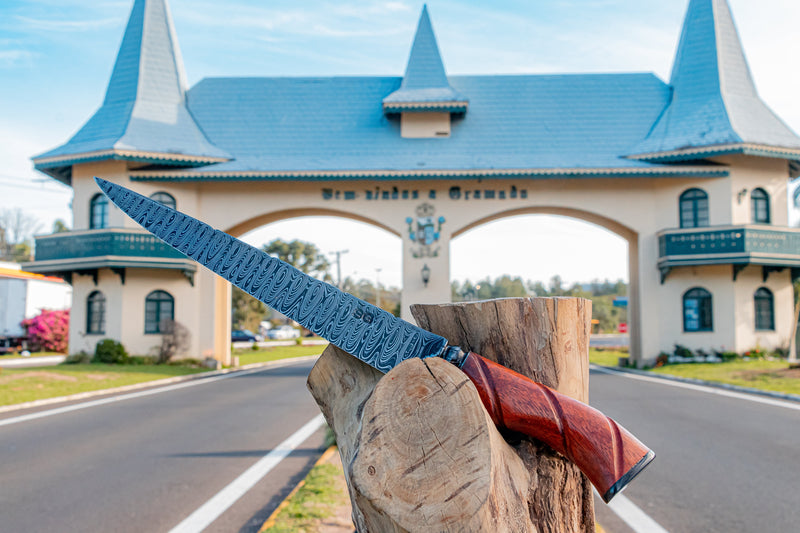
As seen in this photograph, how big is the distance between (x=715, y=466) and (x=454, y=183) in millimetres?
16099

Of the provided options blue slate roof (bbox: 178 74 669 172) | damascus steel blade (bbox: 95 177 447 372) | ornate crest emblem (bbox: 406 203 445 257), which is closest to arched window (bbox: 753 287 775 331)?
blue slate roof (bbox: 178 74 669 172)

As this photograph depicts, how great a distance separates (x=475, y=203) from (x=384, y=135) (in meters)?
4.54

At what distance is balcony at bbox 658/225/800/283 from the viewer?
794 inches

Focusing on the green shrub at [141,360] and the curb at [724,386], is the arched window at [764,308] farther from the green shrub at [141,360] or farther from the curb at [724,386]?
the green shrub at [141,360]

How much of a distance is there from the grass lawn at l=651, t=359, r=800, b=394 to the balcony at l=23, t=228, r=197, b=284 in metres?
16.9

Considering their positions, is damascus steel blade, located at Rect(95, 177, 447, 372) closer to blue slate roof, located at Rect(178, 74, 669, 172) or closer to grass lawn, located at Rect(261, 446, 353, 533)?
grass lawn, located at Rect(261, 446, 353, 533)

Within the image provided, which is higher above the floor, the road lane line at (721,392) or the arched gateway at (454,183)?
the arched gateway at (454,183)

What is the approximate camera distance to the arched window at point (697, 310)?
2150cm

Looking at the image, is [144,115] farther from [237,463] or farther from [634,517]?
[634,517]

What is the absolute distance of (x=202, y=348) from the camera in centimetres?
2230

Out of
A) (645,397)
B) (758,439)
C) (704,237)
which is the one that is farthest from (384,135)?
(758,439)

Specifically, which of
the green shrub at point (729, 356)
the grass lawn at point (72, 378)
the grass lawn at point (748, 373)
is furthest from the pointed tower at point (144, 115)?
the green shrub at point (729, 356)

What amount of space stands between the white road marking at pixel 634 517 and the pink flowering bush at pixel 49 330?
3415cm

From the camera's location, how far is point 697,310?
21625 mm
